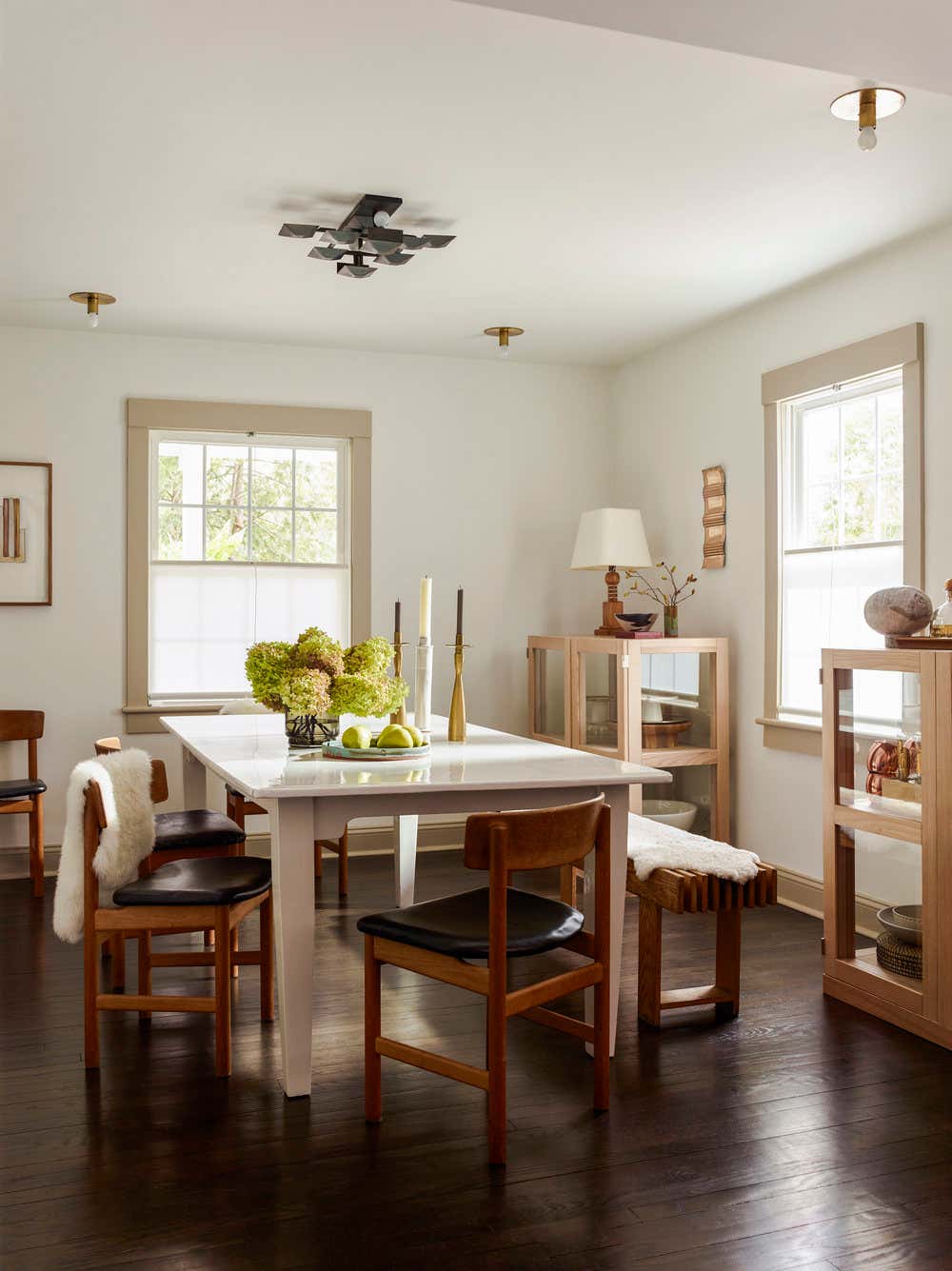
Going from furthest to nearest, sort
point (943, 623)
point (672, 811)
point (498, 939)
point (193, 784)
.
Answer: point (672, 811), point (193, 784), point (943, 623), point (498, 939)

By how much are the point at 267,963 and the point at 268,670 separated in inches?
35.0

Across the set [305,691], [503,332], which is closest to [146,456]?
[503,332]

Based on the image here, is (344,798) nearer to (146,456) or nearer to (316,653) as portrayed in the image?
(316,653)

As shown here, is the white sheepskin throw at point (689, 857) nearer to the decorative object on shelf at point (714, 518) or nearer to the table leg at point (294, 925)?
the table leg at point (294, 925)

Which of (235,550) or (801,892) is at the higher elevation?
(235,550)

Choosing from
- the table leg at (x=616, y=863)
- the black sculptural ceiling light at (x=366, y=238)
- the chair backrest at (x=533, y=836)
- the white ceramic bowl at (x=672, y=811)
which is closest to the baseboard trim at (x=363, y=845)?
the white ceramic bowl at (x=672, y=811)

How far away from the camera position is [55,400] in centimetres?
556

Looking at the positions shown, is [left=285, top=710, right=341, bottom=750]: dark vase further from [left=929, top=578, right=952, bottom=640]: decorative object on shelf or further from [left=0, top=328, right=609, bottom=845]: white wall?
[left=0, top=328, right=609, bottom=845]: white wall

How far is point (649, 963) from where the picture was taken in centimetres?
340

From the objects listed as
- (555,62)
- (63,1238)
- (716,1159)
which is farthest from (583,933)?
(555,62)

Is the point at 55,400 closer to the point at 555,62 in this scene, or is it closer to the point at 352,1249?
the point at 555,62

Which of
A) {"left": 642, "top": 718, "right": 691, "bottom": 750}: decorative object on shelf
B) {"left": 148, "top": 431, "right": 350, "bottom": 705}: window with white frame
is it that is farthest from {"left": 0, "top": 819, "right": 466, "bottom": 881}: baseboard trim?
{"left": 642, "top": 718, "right": 691, "bottom": 750}: decorative object on shelf

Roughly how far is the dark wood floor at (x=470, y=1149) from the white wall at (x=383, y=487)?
2224 mm

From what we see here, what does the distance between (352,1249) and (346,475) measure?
4.47m
